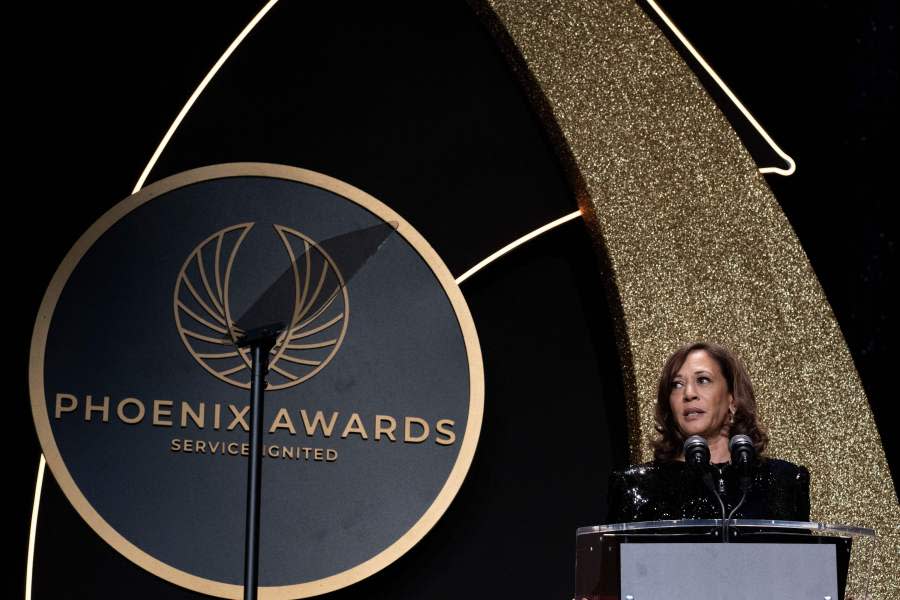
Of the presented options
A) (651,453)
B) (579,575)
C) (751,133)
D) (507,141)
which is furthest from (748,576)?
(751,133)

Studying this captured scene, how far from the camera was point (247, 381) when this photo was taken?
3250mm

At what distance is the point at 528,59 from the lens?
12.2ft

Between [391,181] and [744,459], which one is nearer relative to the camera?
[744,459]

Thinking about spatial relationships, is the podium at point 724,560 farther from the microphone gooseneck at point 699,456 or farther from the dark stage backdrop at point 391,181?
the dark stage backdrop at point 391,181

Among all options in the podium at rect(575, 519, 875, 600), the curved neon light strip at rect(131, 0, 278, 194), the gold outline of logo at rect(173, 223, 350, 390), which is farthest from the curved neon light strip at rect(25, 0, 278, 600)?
the podium at rect(575, 519, 875, 600)

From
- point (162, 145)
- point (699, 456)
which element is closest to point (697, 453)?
point (699, 456)

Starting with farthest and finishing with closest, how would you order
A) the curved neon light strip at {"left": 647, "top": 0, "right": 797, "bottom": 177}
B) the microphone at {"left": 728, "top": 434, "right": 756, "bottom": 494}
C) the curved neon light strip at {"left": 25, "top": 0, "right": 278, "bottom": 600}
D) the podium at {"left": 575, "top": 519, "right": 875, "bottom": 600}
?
the curved neon light strip at {"left": 647, "top": 0, "right": 797, "bottom": 177}
the curved neon light strip at {"left": 25, "top": 0, "right": 278, "bottom": 600}
the microphone at {"left": 728, "top": 434, "right": 756, "bottom": 494}
the podium at {"left": 575, "top": 519, "right": 875, "bottom": 600}

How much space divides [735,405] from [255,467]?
1.19m

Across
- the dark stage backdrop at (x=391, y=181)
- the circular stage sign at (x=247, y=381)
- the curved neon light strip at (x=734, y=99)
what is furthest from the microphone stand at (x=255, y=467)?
the curved neon light strip at (x=734, y=99)

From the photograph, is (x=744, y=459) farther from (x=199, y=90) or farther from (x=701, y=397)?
(x=199, y=90)

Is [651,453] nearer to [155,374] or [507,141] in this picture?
[507,141]

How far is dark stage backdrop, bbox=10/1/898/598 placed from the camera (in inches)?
128

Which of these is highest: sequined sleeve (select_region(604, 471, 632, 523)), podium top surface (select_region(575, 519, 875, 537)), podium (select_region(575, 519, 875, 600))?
sequined sleeve (select_region(604, 471, 632, 523))

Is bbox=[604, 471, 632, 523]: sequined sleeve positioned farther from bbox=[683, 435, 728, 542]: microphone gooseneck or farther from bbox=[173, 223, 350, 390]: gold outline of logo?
bbox=[173, 223, 350, 390]: gold outline of logo
